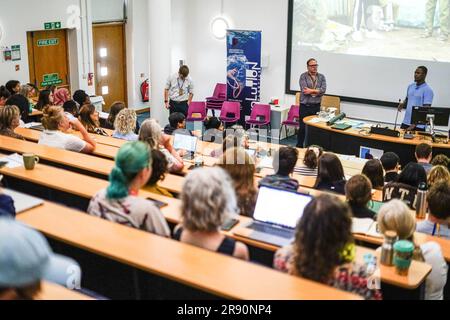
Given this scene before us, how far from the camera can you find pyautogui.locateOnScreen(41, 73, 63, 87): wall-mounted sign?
1084 cm

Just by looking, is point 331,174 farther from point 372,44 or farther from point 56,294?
point 372,44

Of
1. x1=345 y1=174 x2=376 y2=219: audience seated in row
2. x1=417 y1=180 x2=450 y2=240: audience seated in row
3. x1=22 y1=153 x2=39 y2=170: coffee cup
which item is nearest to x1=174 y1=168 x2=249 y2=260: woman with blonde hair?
x1=345 y1=174 x2=376 y2=219: audience seated in row

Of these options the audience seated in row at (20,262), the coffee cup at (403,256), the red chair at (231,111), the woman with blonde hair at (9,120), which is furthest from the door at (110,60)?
the audience seated in row at (20,262)

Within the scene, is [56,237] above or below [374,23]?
below

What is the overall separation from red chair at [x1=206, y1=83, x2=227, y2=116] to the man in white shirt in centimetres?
122

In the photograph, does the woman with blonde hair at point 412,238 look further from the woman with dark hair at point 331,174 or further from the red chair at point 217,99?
the red chair at point 217,99

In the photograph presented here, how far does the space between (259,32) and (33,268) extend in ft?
32.2

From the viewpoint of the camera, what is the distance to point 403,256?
11.0 feet

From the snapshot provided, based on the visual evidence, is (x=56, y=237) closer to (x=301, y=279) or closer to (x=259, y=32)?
(x=301, y=279)

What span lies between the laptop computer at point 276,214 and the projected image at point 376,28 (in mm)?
7031

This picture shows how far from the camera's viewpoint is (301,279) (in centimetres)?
283

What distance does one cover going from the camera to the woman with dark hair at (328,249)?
2.78m

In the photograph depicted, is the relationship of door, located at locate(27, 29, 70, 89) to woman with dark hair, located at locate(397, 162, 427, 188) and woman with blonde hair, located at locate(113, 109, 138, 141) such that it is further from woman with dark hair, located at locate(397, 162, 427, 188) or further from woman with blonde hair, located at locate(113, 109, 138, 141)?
woman with dark hair, located at locate(397, 162, 427, 188)
